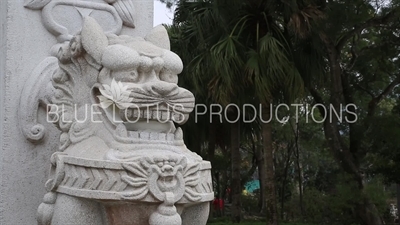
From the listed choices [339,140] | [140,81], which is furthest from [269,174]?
[140,81]

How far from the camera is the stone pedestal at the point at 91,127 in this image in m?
2.70

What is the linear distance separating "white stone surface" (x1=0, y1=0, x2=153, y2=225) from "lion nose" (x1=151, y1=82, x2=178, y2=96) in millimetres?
1148

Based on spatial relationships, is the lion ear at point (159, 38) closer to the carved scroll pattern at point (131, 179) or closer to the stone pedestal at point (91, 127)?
the stone pedestal at point (91, 127)

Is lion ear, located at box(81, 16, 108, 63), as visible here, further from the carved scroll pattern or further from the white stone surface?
the white stone surface

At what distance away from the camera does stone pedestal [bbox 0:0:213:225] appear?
2.70m

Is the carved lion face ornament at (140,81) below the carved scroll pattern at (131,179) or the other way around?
the other way around

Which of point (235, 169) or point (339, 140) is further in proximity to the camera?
point (235, 169)

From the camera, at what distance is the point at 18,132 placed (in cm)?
360

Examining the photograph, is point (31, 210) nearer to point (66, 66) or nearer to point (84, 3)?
point (66, 66)

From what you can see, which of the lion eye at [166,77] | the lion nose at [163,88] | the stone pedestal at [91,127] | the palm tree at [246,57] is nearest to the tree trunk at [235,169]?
the palm tree at [246,57]

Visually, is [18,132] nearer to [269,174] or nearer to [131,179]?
[131,179]

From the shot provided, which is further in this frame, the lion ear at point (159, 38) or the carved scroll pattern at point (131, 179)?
the lion ear at point (159, 38)

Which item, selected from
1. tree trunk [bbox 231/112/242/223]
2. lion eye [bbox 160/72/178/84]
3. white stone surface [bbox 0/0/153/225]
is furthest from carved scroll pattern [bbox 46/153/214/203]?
tree trunk [bbox 231/112/242/223]

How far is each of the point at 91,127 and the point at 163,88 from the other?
52 centimetres
